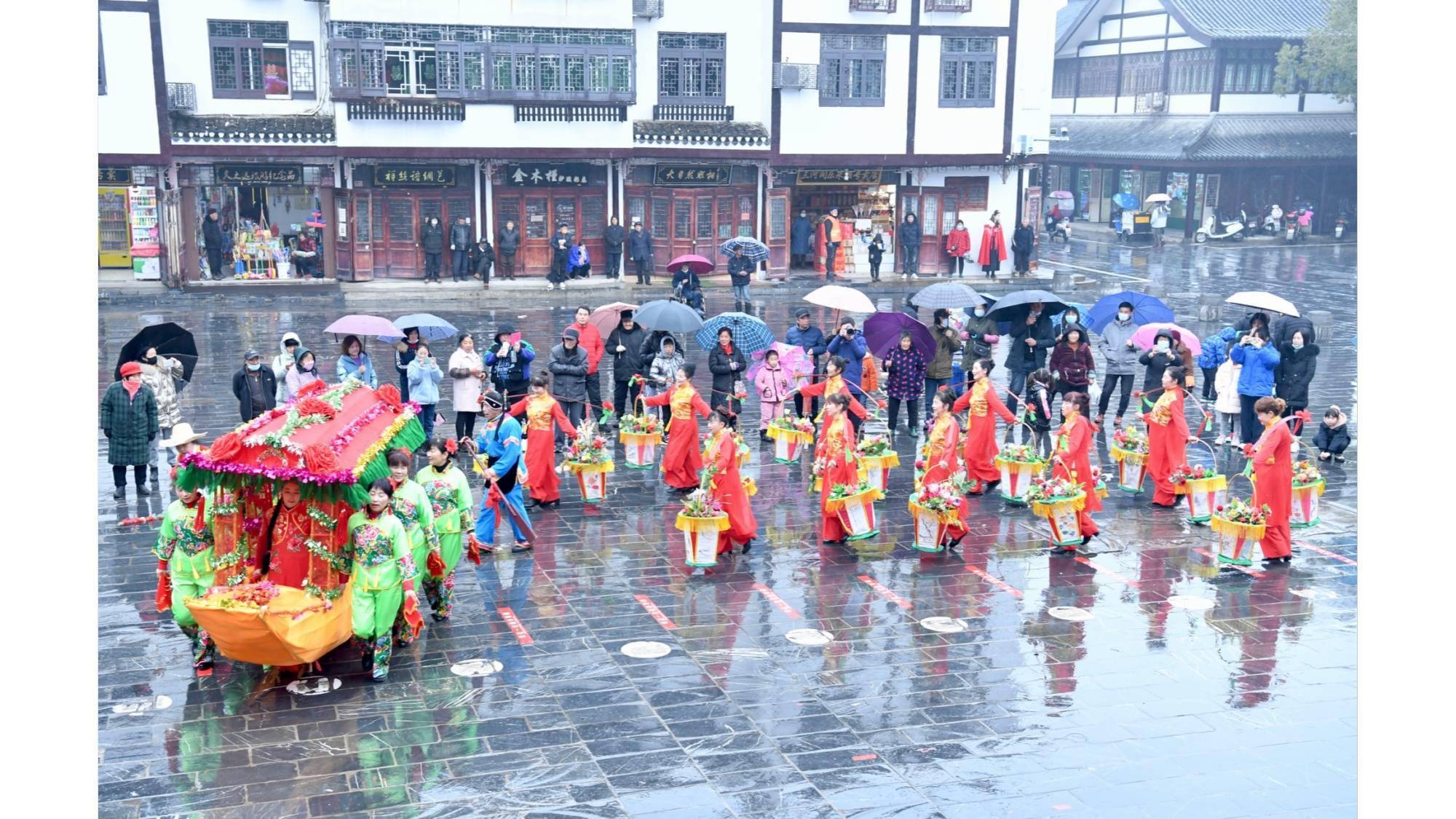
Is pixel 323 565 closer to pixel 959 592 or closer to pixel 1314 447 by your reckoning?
pixel 959 592

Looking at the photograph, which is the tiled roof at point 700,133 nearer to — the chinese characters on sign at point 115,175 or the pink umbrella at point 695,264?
the pink umbrella at point 695,264

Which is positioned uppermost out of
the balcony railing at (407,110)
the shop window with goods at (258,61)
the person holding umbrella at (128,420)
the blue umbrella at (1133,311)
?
the shop window with goods at (258,61)

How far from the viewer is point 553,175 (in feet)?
105

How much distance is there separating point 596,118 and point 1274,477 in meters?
21.3

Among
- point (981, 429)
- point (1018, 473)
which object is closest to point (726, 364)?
point (981, 429)

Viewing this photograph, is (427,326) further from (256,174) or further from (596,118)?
(256,174)

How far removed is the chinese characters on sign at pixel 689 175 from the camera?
32.6m

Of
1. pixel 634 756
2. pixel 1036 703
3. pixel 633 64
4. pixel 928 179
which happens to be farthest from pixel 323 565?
pixel 928 179

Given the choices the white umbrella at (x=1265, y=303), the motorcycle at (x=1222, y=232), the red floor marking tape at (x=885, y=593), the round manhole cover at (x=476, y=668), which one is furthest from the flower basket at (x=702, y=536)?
the motorcycle at (x=1222, y=232)

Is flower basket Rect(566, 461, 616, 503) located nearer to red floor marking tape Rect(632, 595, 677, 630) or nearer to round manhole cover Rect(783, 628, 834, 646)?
red floor marking tape Rect(632, 595, 677, 630)

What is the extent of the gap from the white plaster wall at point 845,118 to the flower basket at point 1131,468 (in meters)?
18.8

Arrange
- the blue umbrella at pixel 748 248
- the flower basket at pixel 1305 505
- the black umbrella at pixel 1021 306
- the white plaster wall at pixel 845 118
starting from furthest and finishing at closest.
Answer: the white plaster wall at pixel 845 118 < the blue umbrella at pixel 748 248 < the black umbrella at pixel 1021 306 < the flower basket at pixel 1305 505

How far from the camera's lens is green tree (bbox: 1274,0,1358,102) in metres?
41.2

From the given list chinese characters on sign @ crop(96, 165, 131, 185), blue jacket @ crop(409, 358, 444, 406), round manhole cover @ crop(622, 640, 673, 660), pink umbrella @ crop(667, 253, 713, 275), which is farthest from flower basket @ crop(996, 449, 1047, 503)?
chinese characters on sign @ crop(96, 165, 131, 185)
